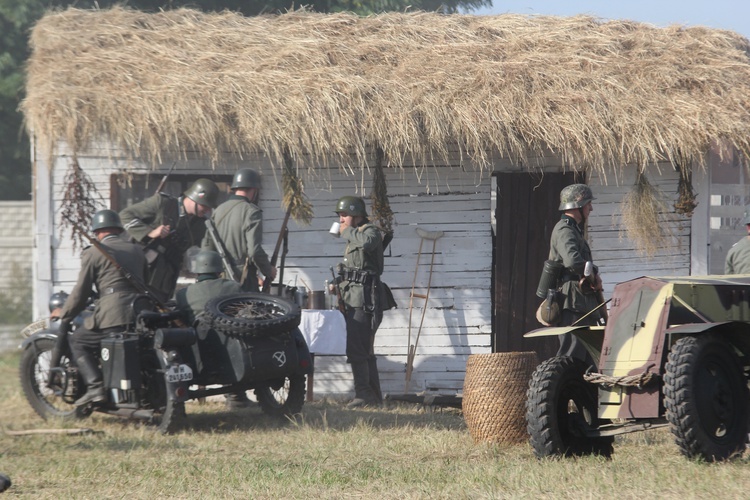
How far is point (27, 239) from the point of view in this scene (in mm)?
17734

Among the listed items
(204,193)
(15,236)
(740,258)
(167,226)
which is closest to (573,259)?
(740,258)

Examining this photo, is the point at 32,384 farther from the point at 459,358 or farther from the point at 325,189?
the point at 459,358

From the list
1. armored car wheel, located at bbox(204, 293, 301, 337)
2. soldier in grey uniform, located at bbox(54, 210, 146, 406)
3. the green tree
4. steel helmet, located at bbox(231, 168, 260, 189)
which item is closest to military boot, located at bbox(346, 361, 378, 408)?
armored car wheel, located at bbox(204, 293, 301, 337)

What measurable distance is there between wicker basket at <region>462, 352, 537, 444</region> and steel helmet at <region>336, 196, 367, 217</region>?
9.93ft

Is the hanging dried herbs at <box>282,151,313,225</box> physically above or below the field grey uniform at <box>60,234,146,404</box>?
above

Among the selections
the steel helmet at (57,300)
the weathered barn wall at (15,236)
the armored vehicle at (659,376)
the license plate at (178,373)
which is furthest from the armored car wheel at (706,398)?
the weathered barn wall at (15,236)

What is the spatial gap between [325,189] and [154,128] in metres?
2.04

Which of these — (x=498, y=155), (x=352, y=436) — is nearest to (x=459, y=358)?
(x=498, y=155)

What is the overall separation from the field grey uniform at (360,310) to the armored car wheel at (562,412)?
368 centimetres

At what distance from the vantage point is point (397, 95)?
10617 mm

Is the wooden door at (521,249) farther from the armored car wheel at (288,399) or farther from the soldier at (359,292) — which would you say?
the armored car wheel at (288,399)

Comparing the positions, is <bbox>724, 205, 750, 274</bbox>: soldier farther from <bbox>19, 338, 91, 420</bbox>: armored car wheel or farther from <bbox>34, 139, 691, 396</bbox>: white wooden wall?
<bbox>19, 338, 91, 420</bbox>: armored car wheel

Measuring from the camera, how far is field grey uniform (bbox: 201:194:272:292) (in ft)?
32.6

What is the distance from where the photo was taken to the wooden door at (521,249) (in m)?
11.3
